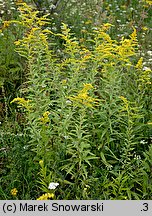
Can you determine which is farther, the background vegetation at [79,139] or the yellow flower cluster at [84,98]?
the background vegetation at [79,139]

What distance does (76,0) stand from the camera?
712 centimetres

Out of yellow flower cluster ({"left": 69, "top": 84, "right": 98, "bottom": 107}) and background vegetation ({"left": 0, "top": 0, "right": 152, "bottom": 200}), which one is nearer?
yellow flower cluster ({"left": 69, "top": 84, "right": 98, "bottom": 107})

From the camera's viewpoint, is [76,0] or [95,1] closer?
[95,1]

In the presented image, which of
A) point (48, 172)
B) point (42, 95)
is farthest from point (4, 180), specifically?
point (42, 95)

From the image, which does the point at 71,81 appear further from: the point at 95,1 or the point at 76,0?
the point at 76,0

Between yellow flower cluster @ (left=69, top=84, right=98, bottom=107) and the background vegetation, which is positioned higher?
yellow flower cluster @ (left=69, top=84, right=98, bottom=107)

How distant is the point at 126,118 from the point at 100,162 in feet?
1.27

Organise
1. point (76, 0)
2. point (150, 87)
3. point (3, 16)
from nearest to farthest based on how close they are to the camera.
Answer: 1. point (150, 87)
2. point (3, 16)
3. point (76, 0)

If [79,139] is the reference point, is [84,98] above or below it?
above

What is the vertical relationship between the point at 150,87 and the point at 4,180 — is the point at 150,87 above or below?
above

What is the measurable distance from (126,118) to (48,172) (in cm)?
71

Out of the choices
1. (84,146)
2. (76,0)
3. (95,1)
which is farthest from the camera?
(76,0)

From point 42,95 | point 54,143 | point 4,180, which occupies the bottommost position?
point 4,180

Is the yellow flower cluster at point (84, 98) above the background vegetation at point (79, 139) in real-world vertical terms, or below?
above
